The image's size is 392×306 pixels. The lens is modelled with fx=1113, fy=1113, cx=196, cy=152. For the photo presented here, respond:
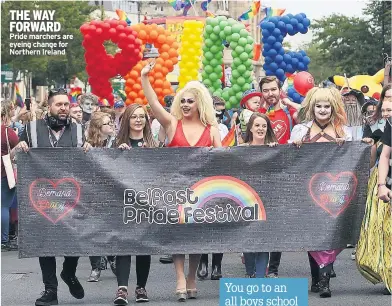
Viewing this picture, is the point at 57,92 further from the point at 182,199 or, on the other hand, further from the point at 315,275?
the point at 315,275

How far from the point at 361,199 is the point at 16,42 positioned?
45223mm

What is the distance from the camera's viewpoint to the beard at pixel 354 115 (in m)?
12.3

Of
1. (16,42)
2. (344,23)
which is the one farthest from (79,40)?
(344,23)

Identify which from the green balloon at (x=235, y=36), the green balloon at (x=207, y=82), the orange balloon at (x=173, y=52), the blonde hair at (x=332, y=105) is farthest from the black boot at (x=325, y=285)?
the orange balloon at (x=173, y=52)

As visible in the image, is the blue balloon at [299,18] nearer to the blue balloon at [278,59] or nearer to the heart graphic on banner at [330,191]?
the blue balloon at [278,59]

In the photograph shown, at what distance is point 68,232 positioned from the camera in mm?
9211

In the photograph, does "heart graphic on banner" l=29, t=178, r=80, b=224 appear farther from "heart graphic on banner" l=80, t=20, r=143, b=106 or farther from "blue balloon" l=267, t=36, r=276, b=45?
"heart graphic on banner" l=80, t=20, r=143, b=106

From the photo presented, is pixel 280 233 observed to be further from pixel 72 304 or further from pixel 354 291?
pixel 72 304

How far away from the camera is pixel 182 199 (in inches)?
364

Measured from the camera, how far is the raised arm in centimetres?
923

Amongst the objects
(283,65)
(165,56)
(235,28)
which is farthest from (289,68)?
(165,56)

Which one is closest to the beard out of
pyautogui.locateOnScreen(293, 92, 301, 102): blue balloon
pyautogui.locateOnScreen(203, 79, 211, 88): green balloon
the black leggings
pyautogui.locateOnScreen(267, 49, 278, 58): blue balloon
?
the black leggings

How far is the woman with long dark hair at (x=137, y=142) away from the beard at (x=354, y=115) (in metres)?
3.29

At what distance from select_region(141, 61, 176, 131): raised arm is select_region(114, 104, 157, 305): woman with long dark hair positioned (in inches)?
7.4
